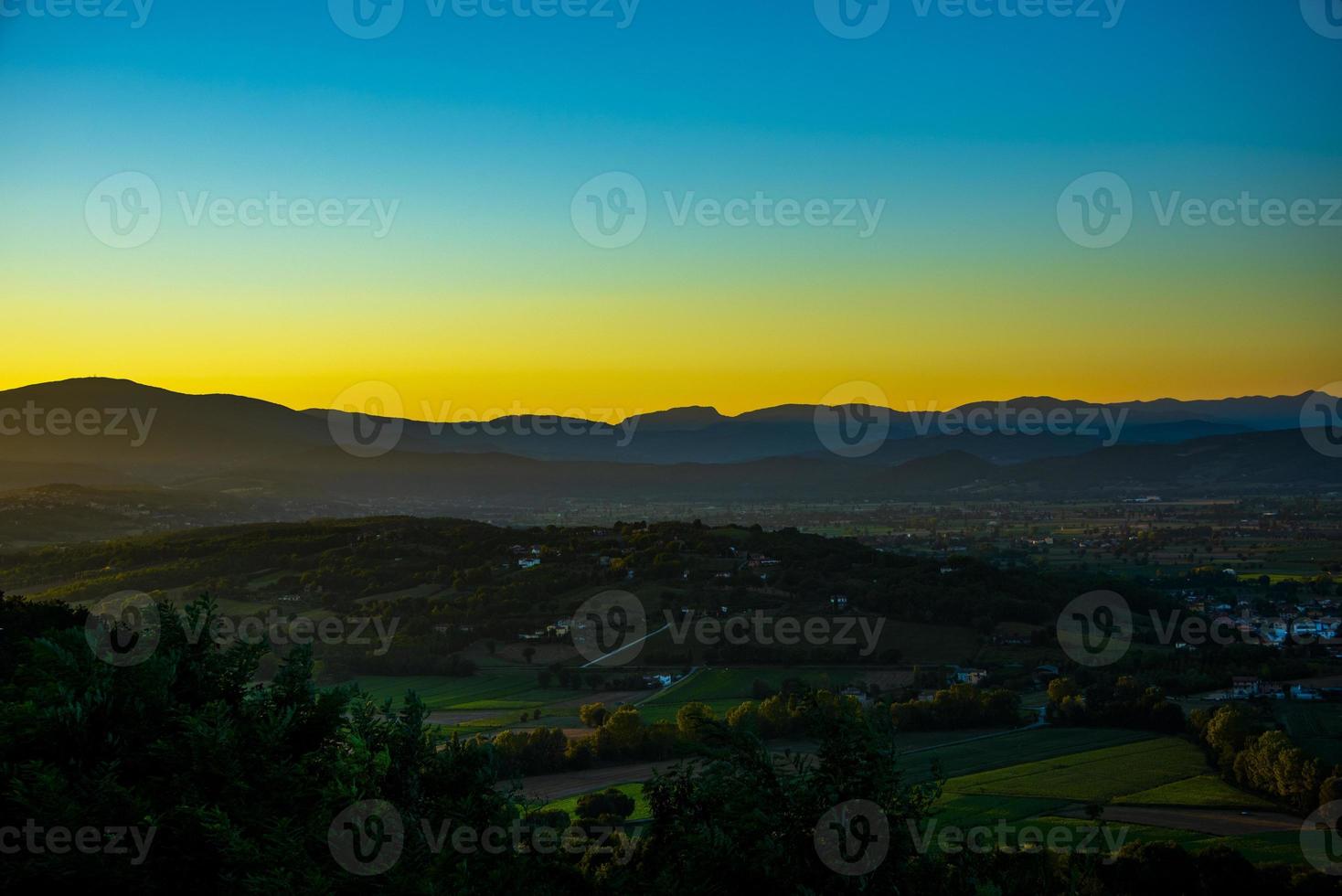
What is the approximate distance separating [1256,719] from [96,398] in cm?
11922

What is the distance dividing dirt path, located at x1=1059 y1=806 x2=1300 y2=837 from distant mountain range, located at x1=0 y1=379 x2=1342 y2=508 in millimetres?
63503

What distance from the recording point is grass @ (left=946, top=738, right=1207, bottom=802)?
23.4 m

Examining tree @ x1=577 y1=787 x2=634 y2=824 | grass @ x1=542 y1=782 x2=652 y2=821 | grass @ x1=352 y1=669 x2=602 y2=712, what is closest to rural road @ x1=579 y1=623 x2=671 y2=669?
grass @ x1=352 y1=669 x2=602 y2=712

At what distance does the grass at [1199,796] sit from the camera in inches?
870

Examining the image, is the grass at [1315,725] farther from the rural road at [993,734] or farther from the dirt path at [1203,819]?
the rural road at [993,734]

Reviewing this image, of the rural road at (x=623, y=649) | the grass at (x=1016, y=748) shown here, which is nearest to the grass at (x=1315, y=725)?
the grass at (x=1016, y=748)

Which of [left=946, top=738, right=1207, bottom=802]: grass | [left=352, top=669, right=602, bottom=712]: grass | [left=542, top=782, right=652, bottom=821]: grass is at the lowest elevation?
[left=352, top=669, right=602, bottom=712]: grass

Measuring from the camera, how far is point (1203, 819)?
821 inches

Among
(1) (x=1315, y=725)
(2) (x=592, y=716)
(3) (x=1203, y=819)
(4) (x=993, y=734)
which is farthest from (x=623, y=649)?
(3) (x=1203, y=819)

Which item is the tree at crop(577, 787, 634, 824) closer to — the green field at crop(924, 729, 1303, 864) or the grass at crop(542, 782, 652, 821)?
the grass at crop(542, 782, 652, 821)

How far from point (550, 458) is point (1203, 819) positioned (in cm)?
14992

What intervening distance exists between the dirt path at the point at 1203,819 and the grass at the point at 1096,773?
1295 mm

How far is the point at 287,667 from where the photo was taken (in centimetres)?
927

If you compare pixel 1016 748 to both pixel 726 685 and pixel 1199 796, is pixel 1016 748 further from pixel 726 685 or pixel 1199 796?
pixel 726 685
